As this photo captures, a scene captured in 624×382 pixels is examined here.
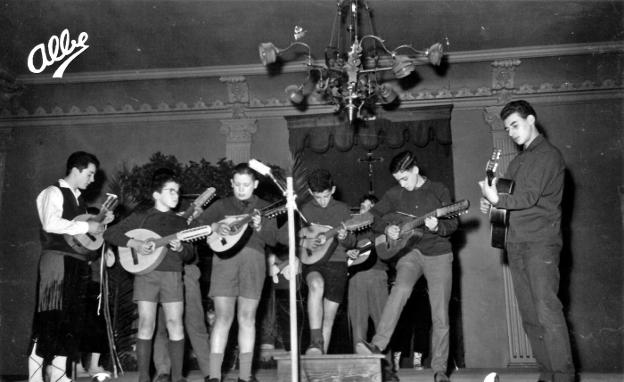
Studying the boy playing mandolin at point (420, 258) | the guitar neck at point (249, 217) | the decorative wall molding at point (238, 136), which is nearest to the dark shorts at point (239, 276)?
the guitar neck at point (249, 217)

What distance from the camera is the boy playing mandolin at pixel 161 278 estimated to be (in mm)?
4680

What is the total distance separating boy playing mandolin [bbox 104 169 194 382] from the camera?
468cm

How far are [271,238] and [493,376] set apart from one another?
193cm

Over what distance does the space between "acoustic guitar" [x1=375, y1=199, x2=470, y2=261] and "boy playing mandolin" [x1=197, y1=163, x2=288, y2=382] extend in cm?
102

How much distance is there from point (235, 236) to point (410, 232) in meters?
1.42

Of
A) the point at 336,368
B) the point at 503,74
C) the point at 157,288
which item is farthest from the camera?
the point at 503,74

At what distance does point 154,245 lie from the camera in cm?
479

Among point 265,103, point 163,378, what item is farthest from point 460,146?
point 163,378

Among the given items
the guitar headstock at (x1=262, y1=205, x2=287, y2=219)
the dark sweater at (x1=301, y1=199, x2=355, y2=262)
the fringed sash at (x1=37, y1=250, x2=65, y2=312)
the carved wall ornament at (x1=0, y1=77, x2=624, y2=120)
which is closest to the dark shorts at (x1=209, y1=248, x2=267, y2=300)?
the guitar headstock at (x1=262, y1=205, x2=287, y2=219)

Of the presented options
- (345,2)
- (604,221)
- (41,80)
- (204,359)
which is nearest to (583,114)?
(604,221)

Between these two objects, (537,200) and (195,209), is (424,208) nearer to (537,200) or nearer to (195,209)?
(537,200)

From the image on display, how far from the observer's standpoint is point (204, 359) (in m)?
5.15

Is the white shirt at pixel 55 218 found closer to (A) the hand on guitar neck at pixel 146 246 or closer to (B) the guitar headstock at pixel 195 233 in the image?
(A) the hand on guitar neck at pixel 146 246

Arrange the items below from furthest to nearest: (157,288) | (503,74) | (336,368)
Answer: (503,74)
(157,288)
(336,368)
